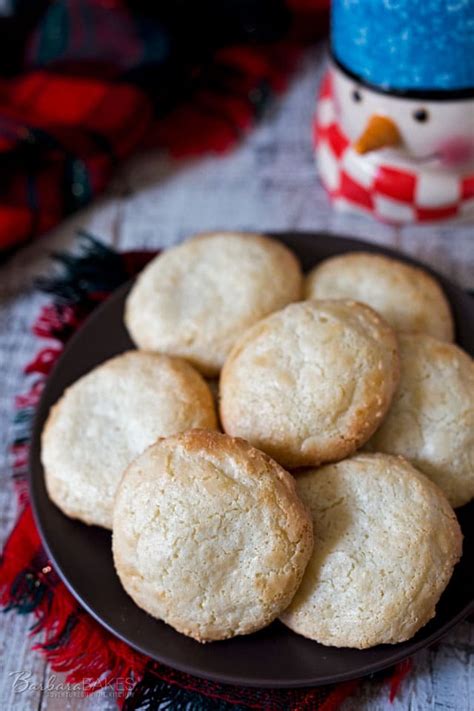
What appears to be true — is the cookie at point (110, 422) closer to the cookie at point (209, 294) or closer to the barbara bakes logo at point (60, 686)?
the cookie at point (209, 294)

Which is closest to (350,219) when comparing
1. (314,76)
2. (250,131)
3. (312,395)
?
(250,131)

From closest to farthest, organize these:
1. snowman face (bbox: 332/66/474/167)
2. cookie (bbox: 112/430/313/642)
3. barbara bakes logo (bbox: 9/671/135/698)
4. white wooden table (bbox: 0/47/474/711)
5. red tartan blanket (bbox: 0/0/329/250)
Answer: cookie (bbox: 112/430/313/642), barbara bakes logo (bbox: 9/671/135/698), snowman face (bbox: 332/66/474/167), white wooden table (bbox: 0/47/474/711), red tartan blanket (bbox: 0/0/329/250)

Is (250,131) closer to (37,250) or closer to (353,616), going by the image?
(37,250)

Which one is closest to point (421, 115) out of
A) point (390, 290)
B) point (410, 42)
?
point (410, 42)

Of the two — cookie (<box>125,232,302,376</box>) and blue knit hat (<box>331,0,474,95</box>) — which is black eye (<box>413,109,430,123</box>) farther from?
cookie (<box>125,232,302,376</box>)

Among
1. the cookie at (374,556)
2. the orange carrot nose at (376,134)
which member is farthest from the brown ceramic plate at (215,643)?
the orange carrot nose at (376,134)

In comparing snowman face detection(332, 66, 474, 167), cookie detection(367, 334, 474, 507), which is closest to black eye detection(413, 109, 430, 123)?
snowman face detection(332, 66, 474, 167)
